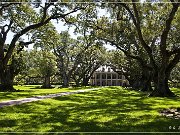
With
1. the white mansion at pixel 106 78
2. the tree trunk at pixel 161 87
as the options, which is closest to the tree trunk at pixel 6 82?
the tree trunk at pixel 161 87

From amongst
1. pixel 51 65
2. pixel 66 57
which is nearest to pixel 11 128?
pixel 51 65

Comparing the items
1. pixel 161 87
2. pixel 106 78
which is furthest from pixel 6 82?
pixel 106 78

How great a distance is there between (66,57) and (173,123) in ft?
216

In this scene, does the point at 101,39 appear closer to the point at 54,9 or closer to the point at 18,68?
the point at 54,9

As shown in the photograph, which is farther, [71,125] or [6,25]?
[6,25]

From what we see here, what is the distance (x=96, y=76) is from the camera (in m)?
141

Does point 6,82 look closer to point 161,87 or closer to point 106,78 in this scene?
point 161,87

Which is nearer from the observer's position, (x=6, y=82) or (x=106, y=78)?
(x=6, y=82)

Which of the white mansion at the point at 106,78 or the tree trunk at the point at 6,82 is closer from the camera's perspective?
the tree trunk at the point at 6,82

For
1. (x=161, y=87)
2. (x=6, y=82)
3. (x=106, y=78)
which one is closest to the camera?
(x=161, y=87)

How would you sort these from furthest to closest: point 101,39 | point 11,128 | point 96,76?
point 96,76
point 101,39
point 11,128

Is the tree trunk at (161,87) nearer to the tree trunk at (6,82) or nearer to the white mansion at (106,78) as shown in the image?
the tree trunk at (6,82)

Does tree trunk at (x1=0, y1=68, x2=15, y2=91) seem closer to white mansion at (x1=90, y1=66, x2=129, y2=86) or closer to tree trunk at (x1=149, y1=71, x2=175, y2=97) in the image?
tree trunk at (x1=149, y1=71, x2=175, y2=97)

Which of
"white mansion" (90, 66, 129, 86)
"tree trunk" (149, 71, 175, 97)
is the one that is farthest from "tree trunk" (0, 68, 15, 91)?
"white mansion" (90, 66, 129, 86)
